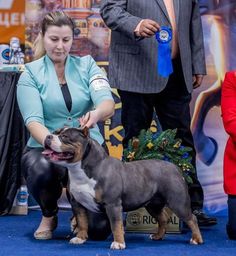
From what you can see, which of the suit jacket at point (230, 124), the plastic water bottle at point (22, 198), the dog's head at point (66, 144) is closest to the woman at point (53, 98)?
the dog's head at point (66, 144)

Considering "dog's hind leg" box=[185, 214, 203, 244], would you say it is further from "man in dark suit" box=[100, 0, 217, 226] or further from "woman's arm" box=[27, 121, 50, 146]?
"woman's arm" box=[27, 121, 50, 146]

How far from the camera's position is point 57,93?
3.17 metres

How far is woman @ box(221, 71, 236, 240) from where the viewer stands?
3.39 metres

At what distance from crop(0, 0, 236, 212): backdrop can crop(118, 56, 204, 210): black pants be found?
528 millimetres

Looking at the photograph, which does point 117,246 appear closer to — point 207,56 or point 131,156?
point 131,156

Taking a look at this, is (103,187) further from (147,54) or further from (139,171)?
(147,54)

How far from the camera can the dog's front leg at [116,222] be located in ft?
9.66

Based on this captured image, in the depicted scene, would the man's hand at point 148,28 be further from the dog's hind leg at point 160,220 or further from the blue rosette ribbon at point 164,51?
the dog's hind leg at point 160,220

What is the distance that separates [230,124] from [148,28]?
59cm

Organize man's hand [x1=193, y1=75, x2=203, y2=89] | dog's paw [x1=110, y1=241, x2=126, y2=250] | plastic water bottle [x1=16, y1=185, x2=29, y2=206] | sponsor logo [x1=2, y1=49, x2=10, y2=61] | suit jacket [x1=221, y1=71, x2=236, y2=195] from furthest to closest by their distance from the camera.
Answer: sponsor logo [x1=2, y1=49, x2=10, y2=61]
plastic water bottle [x1=16, y1=185, x2=29, y2=206]
man's hand [x1=193, y1=75, x2=203, y2=89]
suit jacket [x1=221, y1=71, x2=236, y2=195]
dog's paw [x1=110, y1=241, x2=126, y2=250]

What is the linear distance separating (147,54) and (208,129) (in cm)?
88

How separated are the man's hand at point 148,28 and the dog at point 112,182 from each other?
59 centimetres

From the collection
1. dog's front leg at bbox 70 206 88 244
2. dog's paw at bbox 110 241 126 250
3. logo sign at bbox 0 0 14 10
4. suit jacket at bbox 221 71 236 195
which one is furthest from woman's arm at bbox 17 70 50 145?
logo sign at bbox 0 0 14 10

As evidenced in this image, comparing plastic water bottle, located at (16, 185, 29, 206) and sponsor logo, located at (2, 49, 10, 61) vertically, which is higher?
sponsor logo, located at (2, 49, 10, 61)
